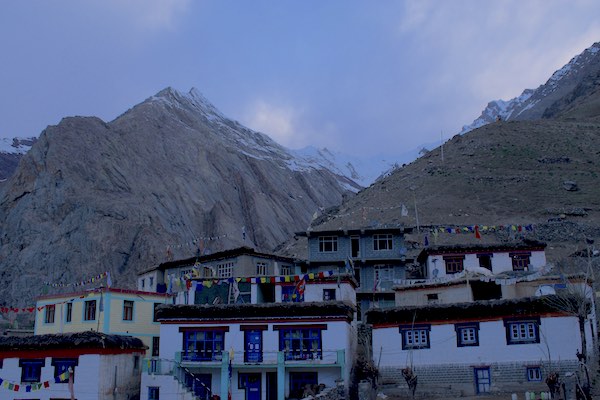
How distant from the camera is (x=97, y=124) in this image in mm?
117812

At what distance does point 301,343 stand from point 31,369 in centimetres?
1609

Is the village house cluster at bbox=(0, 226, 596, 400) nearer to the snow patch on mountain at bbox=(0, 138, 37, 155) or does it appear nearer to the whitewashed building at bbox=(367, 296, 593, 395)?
the whitewashed building at bbox=(367, 296, 593, 395)

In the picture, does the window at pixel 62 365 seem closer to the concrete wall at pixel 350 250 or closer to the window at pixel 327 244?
the concrete wall at pixel 350 250

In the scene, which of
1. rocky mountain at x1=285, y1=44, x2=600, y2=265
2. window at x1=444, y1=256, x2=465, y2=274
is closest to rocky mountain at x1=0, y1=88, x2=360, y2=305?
rocky mountain at x1=285, y1=44, x2=600, y2=265

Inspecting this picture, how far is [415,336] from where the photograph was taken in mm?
37531

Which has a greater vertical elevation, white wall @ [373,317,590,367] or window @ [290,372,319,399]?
white wall @ [373,317,590,367]

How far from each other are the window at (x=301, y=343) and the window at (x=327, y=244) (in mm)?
17123

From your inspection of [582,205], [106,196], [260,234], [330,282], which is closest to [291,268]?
[330,282]

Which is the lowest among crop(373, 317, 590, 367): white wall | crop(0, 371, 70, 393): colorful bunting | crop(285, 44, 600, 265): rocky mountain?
crop(0, 371, 70, 393): colorful bunting

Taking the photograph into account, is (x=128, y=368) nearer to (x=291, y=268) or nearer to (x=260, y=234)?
(x=291, y=268)

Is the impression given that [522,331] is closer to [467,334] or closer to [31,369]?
[467,334]

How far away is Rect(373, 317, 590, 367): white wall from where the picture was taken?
35188 millimetres

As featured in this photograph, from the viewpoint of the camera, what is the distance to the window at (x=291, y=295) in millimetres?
42531

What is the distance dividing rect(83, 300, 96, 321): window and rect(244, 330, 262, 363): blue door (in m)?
13.1
